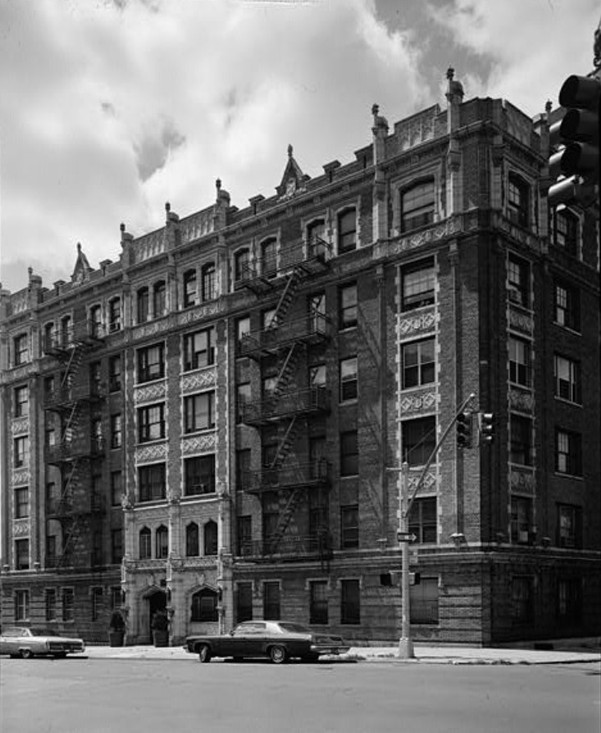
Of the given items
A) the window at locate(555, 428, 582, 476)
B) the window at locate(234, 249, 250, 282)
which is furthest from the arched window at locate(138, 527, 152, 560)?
the window at locate(555, 428, 582, 476)

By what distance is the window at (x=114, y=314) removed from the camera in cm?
5491

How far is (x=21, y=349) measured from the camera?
204 ft

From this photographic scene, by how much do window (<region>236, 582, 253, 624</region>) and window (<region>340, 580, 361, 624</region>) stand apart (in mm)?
5560

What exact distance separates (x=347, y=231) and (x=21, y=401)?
27449 millimetres

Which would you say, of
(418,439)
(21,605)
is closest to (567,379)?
(418,439)

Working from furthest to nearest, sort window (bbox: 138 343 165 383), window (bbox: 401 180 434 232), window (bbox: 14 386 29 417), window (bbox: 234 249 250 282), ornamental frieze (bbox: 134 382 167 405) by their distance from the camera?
window (bbox: 14 386 29 417) → window (bbox: 138 343 165 383) → ornamental frieze (bbox: 134 382 167 405) → window (bbox: 234 249 250 282) → window (bbox: 401 180 434 232)

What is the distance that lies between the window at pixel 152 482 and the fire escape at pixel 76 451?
348 centimetres

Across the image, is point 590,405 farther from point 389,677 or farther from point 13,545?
point 13,545

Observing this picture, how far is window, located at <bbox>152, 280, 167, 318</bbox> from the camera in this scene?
5223cm

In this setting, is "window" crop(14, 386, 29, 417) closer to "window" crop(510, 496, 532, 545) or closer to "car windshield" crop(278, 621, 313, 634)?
"window" crop(510, 496, 532, 545)

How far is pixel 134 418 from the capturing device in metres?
52.8

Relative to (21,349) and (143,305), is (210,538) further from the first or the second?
(21,349)

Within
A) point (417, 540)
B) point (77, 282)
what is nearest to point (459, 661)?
point (417, 540)

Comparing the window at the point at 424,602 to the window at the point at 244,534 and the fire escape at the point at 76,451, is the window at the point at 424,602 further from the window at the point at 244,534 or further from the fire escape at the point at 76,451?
the fire escape at the point at 76,451
